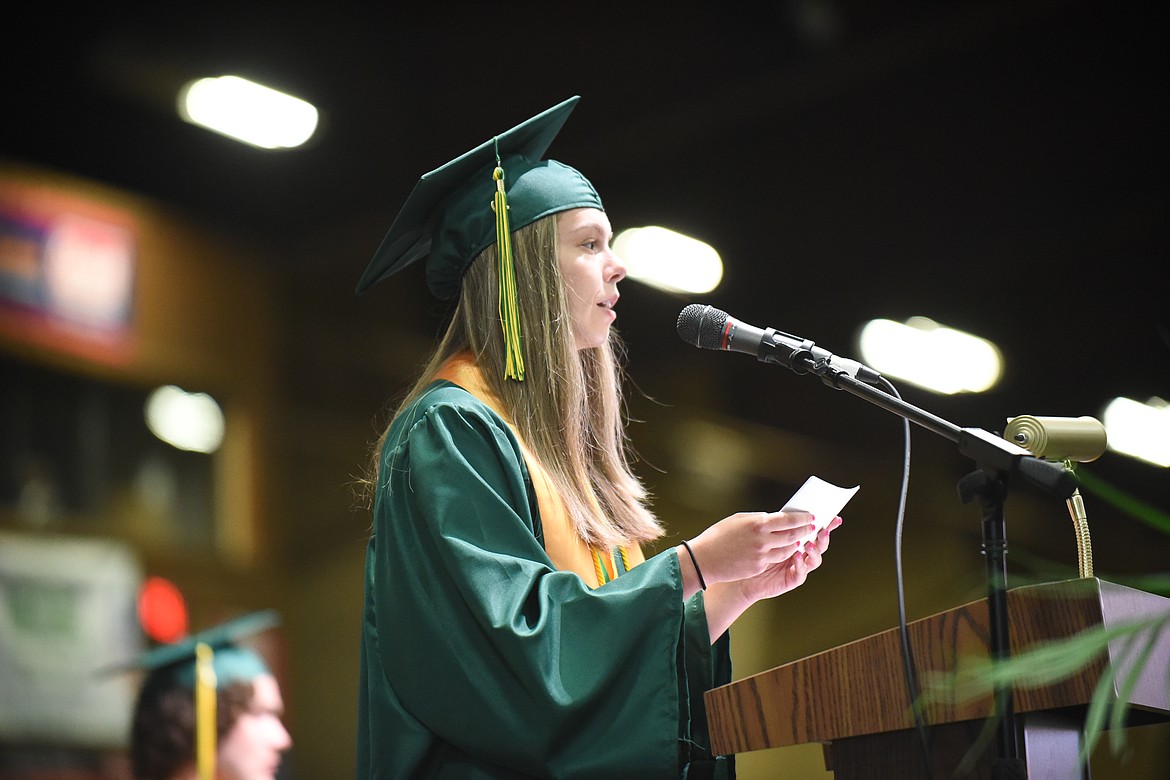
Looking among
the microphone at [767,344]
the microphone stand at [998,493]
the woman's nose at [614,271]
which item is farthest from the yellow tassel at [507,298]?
the microphone stand at [998,493]

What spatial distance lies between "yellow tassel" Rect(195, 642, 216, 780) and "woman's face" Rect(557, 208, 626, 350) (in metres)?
1.88

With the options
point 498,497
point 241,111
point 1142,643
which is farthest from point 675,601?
point 241,111

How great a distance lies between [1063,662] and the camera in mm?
924

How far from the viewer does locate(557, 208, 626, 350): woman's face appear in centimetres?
209

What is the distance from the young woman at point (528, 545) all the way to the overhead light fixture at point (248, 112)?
367 centimetres

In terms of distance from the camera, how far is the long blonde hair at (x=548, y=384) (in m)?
1.97

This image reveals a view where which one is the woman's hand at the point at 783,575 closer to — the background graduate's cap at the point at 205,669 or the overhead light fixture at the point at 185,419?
the background graduate's cap at the point at 205,669

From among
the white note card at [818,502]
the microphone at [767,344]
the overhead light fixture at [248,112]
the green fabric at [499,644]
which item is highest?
the overhead light fixture at [248,112]

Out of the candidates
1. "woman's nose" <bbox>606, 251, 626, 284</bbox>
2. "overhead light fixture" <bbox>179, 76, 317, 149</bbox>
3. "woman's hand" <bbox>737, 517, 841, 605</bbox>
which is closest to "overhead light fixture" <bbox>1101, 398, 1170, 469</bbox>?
"overhead light fixture" <bbox>179, 76, 317, 149</bbox>

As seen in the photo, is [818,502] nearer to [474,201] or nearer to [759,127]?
[474,201]

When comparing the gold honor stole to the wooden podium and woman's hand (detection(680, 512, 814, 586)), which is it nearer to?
woman's hand (detection(680, 512, 814, 586))

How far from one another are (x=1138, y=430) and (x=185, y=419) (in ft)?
18.9

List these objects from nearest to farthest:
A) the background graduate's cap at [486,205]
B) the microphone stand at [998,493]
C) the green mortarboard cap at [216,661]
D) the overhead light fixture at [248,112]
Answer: the microphone stand at [998,493], the background graduate's cap at [486,205], the green mortarboard cap at [216,661], the overhead light fixture at [248,112]

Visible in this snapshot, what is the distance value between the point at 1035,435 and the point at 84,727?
5193mm
